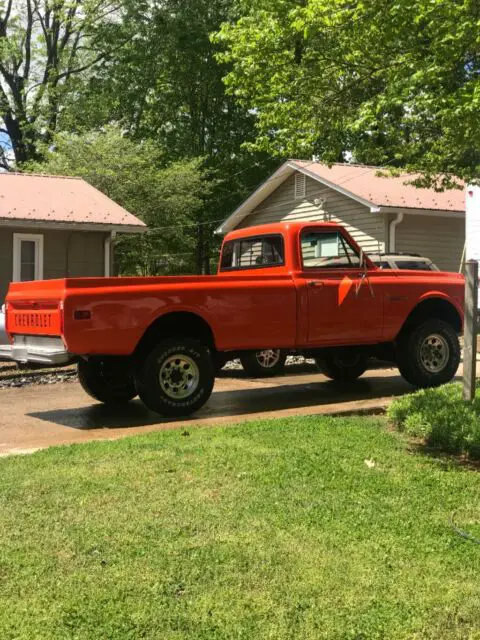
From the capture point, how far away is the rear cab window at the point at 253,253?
351 inches

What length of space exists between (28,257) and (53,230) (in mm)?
840

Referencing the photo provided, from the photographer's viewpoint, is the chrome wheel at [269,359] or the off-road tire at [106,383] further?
the chrome wheel at [269,359]

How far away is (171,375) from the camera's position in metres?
7.81

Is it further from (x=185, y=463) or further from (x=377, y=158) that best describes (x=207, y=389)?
(x=377, y=158)

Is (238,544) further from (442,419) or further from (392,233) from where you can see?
(392,233)

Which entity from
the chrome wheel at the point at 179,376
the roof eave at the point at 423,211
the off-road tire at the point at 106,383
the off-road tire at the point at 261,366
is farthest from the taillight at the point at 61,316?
the roof eave at the point at 423,211

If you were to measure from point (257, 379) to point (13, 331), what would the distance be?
396 cm

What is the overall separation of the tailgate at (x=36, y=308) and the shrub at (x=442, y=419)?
3.45 meters

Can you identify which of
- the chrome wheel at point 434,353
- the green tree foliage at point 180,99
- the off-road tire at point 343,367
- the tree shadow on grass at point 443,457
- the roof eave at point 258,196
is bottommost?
the tree shadow on grass at point 443,457

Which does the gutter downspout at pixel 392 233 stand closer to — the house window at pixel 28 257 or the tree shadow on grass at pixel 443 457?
the house window at pixel 28 257

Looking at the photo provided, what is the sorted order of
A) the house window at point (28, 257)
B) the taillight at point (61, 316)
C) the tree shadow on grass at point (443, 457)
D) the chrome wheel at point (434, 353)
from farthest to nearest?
1. the house window at point (28, 257)
2. the chrome wheel at point (434, 353)
3. the taillight at point (61, 316)
4. the tree shadow on grass at point (443, 457)

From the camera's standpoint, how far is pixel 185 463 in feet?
17.3

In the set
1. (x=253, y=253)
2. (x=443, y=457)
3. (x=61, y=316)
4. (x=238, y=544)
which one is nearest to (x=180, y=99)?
(x=253, y=253)

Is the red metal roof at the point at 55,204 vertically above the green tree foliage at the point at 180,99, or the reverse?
the green tree foliage at the point at 180,99
